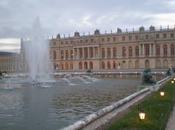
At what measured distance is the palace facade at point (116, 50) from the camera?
108625 mm

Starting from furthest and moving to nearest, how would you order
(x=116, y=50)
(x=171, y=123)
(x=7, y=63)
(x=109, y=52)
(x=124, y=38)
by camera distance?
(x=7, y=63)
(x=109, y=52)
(x=116, y=50)
(x=124, y=38)
(x=171, y=123)

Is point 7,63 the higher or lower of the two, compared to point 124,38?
lower

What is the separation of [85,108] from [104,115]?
349cm

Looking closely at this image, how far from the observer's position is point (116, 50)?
118m

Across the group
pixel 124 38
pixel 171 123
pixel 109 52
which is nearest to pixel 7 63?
pixel 109 52

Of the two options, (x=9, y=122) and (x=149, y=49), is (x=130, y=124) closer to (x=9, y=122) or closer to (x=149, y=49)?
(x=9, y=122)

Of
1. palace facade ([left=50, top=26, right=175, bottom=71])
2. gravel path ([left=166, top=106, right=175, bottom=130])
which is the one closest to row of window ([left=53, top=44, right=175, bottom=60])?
palace facade ([left=50, top=26, right=175, bottom=71])

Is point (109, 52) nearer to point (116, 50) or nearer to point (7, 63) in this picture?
point (116, 50)

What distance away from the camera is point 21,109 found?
19.8 meters

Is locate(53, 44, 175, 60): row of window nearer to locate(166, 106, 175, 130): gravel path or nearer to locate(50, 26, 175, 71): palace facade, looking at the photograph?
locate(50, 26, 175, 71): palace facade

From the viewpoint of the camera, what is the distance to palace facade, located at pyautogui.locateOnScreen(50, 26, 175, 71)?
356 feet

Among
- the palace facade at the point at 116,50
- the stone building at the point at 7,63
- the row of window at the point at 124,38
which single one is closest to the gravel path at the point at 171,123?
the palace facade at the point at 116,50

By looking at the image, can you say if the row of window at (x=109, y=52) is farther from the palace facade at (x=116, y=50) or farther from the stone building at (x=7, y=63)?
the stone building at (x=7, y=63)

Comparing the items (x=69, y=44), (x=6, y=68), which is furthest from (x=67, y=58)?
(x=6, y=68)
